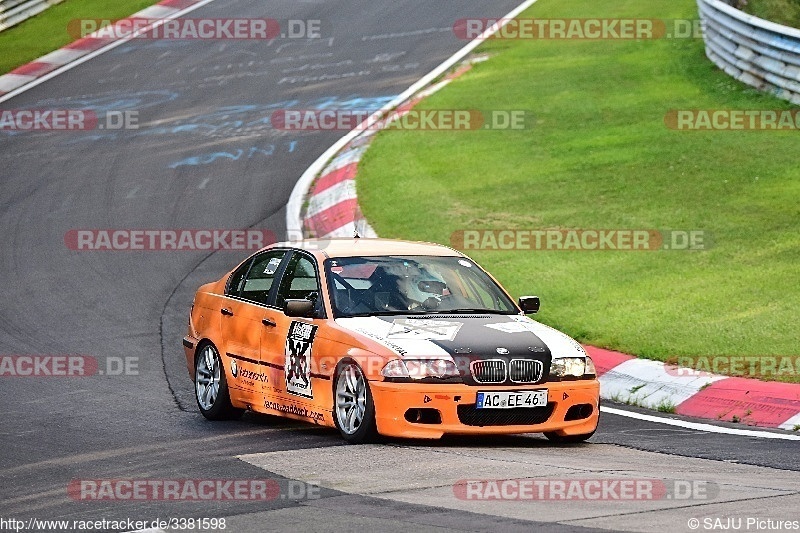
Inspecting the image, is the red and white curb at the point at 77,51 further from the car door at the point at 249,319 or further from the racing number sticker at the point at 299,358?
the racing number sticker at the point at 299,358

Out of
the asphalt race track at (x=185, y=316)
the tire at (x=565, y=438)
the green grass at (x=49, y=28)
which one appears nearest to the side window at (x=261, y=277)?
the asphalt race track at (x=185, y=316)

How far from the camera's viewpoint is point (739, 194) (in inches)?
688

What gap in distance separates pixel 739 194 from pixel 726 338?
5369 mm

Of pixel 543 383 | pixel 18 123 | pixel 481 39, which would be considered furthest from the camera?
pixel 481 39

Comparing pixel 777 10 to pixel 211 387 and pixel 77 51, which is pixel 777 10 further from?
pixel 211 387

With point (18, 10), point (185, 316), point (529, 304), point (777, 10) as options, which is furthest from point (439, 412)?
point (18, 10)

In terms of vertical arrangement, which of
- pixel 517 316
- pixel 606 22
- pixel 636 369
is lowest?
pixel 636 369

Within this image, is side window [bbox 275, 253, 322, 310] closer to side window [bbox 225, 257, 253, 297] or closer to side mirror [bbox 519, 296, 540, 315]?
side window [bbox 225, 257, 253, 297]

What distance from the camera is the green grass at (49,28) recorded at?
29703mm

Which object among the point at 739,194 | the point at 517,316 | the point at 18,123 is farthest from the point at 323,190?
the point at 517,316

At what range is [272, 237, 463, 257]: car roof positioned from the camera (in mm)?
10711

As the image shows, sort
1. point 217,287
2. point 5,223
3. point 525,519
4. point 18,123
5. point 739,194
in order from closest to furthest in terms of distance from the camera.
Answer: point 525,519, point 217,287, point 739,194, point 5,223, point 18,123

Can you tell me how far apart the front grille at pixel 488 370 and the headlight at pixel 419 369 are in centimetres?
13

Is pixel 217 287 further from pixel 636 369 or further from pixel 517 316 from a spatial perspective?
pixel 636 369
